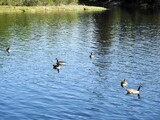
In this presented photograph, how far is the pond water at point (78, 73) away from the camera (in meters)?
46.1

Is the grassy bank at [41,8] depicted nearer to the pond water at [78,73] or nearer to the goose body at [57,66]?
the pond water at [78,73]

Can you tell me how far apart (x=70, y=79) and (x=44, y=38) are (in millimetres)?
43090

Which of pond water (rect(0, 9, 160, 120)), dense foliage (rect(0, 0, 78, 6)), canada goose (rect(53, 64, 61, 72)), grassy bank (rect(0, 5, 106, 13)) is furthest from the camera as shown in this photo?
dense foliage (rect(0, 0, 78, 6))

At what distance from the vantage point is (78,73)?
64.2 meters

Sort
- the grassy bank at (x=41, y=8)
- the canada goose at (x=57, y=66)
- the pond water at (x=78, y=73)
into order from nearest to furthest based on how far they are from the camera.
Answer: the pond water at (x=78, y=73), the canada goose at (x=57, y=66), the grassy bank at (x=41, y=8)

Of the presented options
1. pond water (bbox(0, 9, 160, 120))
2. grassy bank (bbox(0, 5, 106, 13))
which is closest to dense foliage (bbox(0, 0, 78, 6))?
grassy bank (bbox(0, 5, 106, 13))

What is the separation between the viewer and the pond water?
151ft

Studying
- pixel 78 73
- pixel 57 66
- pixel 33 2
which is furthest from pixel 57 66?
pixel 33 2

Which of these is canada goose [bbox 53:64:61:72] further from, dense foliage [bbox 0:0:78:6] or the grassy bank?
dense foliage [bbox 0:0:78:6]

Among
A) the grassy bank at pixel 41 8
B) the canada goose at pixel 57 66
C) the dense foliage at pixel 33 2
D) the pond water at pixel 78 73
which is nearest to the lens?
the pond water at pixel 78 73

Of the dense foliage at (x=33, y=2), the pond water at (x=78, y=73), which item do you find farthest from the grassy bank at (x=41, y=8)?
the pond water at (x=78, y=73)

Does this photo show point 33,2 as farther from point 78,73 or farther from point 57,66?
point 78,73

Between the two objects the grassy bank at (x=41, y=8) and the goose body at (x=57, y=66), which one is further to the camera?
the grassy bank at (x=41, y=8)

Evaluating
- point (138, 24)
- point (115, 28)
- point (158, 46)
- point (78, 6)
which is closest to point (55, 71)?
point (158, 46)
